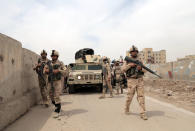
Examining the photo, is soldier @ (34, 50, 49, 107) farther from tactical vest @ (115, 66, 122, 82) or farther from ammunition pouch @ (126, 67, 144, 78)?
tactical vest @ (115, 66, 122, 82)

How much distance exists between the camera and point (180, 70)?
1484cm

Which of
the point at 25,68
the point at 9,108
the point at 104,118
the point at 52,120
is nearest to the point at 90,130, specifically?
the point at 104,118

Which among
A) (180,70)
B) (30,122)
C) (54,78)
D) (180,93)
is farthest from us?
(180,70)

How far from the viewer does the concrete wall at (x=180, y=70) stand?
13438 mm

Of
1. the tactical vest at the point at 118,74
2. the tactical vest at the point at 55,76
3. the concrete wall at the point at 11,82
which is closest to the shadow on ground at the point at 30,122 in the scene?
the concrete wall at the point at 11,82

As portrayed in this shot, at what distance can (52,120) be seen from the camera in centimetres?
420

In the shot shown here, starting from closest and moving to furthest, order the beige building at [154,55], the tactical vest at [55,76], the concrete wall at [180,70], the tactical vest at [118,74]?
1. the tactical vest at [55,76]
2. the tactical vest at [118,74]
3. the concrete wall at [180,70]
4. the beige building at [154,55]

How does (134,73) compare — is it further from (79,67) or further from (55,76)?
(79,67)

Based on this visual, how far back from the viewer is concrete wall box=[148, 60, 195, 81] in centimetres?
1344

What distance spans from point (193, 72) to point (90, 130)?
11.8 m

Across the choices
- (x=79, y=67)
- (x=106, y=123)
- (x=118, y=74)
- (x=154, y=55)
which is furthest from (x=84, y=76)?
(x=154, y=55)

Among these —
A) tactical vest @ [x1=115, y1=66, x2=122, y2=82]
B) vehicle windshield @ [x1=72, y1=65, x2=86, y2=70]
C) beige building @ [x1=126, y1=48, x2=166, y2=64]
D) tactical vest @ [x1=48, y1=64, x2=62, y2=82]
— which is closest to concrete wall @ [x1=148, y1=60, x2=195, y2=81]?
tactical vest @ [x1=115, y1=66, x2=122, y2=82]

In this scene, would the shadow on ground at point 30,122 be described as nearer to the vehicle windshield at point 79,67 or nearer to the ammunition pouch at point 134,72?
the ammunition pouch at point 134,72

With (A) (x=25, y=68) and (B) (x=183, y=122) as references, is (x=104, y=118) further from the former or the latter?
(A) (x=25, y=68)
